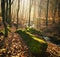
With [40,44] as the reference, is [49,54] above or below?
below

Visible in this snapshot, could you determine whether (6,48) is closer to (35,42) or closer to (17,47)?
(17,47)

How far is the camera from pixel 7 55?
8.23 meters

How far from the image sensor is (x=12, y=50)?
9047mm

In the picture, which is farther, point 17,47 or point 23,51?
point 17,47

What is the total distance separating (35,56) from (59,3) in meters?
30.0

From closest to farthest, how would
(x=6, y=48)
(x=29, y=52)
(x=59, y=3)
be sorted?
(x=29, y=52) < (x=6, y=48) < (x=59, y=3)

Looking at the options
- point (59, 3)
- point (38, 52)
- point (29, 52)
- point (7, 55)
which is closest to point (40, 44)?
point (38, 52)

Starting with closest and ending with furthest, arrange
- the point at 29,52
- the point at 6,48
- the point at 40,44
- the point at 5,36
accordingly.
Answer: the point at 40,44
the point at 29,52
the point at 6,48
the point at 5,36


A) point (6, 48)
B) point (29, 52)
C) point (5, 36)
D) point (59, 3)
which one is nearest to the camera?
point (29, 52)

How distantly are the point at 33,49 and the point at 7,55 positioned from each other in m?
1.56

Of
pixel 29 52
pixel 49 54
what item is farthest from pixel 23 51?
pixel 49 54

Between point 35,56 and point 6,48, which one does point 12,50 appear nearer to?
point 6,48

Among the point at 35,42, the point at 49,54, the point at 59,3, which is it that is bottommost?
the point at 49,54

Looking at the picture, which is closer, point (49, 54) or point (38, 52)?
point (38, 52)
